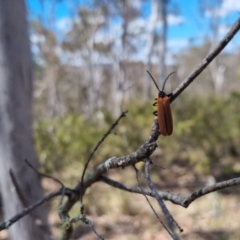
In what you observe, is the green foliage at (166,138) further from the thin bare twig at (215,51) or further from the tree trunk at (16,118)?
the thin bare twig at (215,51)

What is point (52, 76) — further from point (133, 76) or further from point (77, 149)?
point (77, 149)

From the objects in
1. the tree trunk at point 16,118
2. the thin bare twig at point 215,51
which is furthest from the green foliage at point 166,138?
the thin bare twig at point 215,51

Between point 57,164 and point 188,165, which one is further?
point 188,165

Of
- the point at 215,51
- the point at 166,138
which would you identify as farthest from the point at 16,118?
the point at 166,138

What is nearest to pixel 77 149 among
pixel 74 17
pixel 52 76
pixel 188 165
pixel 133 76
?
pixel 188 165

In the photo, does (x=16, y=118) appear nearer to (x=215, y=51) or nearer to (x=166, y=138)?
(x=215, y=51)

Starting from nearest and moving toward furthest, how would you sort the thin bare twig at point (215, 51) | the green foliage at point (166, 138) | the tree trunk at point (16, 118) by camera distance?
1. the thin bare twig at point (215, 51)
2. the tree trunk at point (16, 118)
3. the green foliage at point (166, 138)

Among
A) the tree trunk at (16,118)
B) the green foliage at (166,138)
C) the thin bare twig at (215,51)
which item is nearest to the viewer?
the thin bare twig at (215,51)
